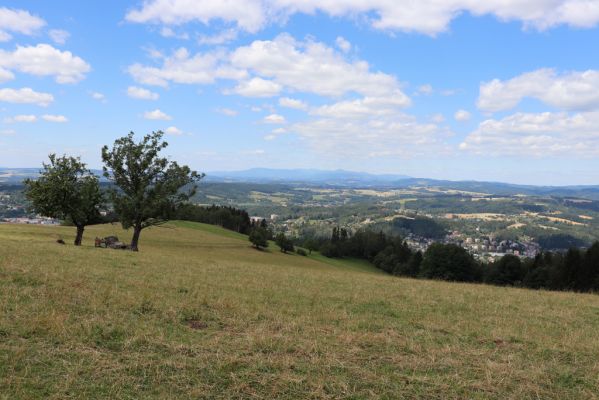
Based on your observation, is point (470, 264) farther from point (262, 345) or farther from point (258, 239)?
point (262, 345)

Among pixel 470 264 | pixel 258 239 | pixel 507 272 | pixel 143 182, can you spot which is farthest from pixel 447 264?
pixel 143 182

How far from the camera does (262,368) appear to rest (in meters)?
8.26

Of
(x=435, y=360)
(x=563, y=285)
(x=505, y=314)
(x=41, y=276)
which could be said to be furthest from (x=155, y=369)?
(x=563, y=285)

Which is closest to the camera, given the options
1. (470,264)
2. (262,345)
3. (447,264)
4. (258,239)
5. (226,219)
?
(262,345)

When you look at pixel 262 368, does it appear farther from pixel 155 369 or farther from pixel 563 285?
pixel 563 285

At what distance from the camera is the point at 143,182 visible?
4581 centimetres

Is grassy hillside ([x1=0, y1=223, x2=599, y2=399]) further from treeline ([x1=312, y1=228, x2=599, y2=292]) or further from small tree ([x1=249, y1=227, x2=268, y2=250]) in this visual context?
small tree ([x1=249, y1=227, x2=268, y2=250])

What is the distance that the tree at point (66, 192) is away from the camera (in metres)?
42.5

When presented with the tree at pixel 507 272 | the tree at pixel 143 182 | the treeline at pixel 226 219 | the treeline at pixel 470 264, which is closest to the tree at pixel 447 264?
the treeline at pixel 470 264

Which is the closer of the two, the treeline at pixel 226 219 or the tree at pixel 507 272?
the tree at pixel 507 272

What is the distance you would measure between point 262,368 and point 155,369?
2.07m

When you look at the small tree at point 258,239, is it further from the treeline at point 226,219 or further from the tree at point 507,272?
the tree at point 507,272

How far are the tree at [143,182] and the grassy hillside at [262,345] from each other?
93.3 ft

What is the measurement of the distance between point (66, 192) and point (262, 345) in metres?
41.6
